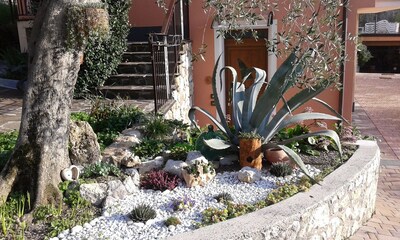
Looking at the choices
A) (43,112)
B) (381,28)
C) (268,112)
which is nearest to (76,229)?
(43,112)

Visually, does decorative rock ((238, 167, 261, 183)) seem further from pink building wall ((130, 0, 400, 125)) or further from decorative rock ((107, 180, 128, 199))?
pink building wall ((130, 0, 400, 125))

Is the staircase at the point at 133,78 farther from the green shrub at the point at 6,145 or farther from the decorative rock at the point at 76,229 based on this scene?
the decorative rock at the point at 76,229

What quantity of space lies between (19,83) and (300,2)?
6020 mm

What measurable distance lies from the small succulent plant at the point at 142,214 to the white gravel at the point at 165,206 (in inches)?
1.3

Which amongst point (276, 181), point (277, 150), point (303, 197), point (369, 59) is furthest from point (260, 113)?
point (369, 59)

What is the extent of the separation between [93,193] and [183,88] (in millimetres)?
4654

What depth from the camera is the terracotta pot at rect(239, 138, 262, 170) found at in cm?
391

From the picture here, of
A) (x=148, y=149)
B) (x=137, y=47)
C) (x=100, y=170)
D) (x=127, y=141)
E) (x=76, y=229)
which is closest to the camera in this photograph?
(x=76, y=229)

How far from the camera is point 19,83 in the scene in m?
7.86

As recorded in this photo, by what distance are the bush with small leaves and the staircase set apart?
3123mm

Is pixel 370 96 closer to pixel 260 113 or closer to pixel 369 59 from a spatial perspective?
pixel 369 59

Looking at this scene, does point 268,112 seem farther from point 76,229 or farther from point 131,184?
point 76,229

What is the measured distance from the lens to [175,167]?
149 inches

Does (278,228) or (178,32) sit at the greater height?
(178,32)
